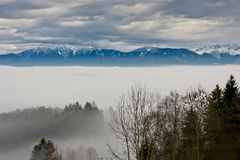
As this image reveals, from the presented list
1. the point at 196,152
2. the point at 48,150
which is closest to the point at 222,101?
the point at 196,152

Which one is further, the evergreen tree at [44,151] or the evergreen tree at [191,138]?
the evergreen tree at [44,151]

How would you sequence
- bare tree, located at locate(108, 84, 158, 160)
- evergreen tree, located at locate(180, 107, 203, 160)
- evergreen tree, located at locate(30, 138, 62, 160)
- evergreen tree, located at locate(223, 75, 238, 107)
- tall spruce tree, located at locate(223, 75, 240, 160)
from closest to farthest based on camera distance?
bare tree, located at locate(108, 84, 158, 160)
evergreen tree, located at locate(180, 107, 203, 160)
tall spruce tree, located at locate(223, 75, 240, 160)
evergreen tree, located at locate(223, 75, 238, 107)
evergreen tree, located at locate(30, 138, 62, 160)

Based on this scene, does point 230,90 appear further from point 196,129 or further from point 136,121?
point 136,121

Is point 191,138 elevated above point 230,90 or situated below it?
below

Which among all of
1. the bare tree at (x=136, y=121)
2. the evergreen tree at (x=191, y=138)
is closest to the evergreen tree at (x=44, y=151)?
the evergreen tree at (x=191, y=138)

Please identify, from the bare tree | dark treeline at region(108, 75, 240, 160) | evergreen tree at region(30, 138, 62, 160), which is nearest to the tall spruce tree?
dark treeline at region(108, 75, 240, 160)

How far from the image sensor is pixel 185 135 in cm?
4856

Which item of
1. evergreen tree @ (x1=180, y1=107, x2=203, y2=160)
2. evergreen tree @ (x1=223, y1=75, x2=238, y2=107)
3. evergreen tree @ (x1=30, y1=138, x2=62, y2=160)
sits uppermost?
evergreen tree @ (x1=223, y1=75, x2=238, y2=107)

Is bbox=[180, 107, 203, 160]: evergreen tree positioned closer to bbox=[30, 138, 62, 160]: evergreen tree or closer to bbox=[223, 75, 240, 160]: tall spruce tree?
bbox=[223, 75, 240, 160]: tall spruce tree

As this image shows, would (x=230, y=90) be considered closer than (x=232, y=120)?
No

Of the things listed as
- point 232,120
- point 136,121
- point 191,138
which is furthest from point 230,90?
point 136,121

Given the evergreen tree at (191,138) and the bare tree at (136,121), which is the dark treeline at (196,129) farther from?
the bare tree at (136,121)

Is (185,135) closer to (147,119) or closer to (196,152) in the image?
(196,152)

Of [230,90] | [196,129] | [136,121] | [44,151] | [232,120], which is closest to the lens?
[136,121]
